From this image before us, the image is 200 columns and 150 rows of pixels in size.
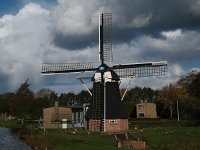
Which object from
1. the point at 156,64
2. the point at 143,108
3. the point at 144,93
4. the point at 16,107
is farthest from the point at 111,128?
the point at 144,93

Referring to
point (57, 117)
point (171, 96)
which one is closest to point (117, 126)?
point (57, 117)

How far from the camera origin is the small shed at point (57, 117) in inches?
2933

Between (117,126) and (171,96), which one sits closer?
(117,126)

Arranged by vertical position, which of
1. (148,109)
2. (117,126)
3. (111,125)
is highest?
(148,109)

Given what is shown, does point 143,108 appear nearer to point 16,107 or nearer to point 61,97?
point 16,107

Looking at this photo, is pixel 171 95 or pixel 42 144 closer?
pixel 42 144

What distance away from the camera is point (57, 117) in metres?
76.4

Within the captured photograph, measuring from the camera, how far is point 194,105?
75000mm

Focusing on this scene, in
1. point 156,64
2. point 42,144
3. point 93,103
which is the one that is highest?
point 156,64

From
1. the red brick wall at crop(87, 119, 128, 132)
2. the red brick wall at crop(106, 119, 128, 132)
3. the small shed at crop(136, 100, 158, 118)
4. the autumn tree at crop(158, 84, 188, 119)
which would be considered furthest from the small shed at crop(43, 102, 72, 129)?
the small shed at crop(136, 100, 158, 118)

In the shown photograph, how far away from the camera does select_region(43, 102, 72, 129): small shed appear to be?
244ft

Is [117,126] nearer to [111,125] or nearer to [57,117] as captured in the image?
[111,125]

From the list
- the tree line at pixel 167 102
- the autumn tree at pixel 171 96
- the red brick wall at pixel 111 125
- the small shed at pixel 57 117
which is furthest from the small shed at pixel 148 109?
the red brick wall at pixel 111 125

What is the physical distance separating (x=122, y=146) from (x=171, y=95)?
6187 centimetres
